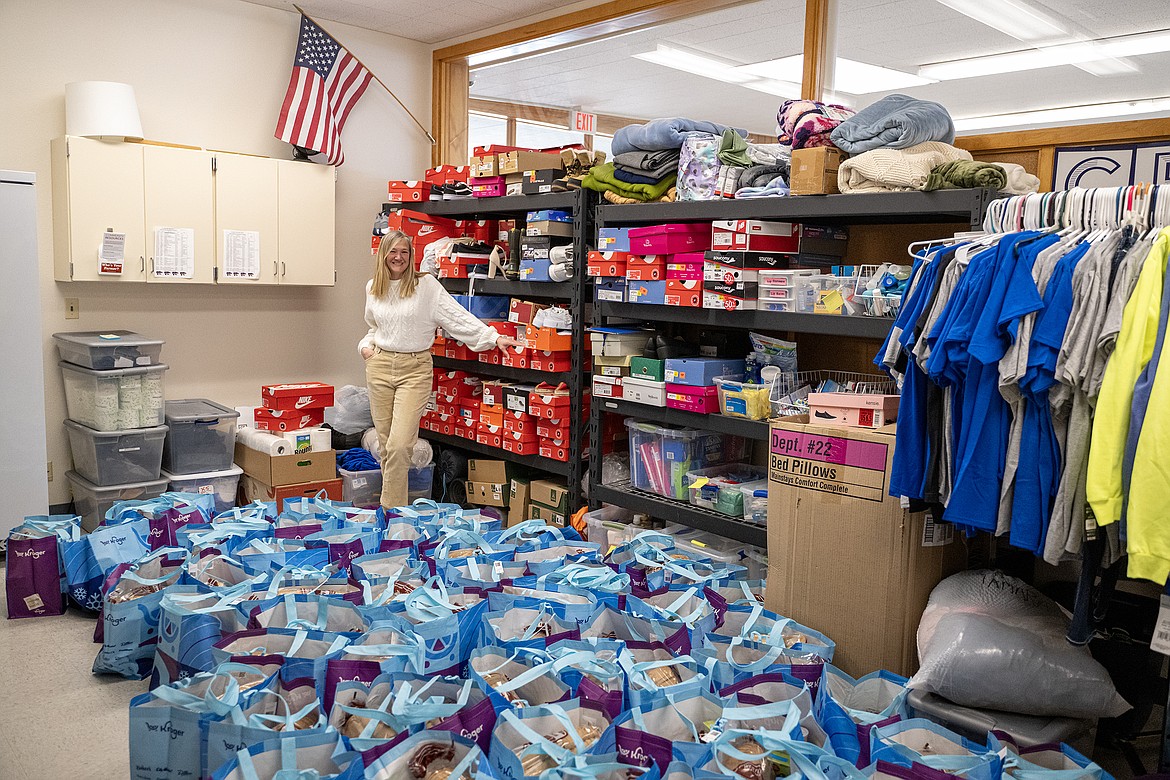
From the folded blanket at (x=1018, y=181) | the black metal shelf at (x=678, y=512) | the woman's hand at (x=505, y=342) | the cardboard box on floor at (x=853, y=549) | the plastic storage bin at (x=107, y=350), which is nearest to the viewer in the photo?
the cardboard box on floor at (x=853, y=549)

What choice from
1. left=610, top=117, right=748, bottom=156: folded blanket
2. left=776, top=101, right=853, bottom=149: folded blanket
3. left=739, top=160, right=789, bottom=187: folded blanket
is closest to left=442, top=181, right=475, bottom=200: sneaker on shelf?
left=610, top=117, right=748, bottom=156: folded blanket

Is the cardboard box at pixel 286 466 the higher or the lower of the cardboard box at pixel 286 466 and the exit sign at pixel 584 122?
the lower

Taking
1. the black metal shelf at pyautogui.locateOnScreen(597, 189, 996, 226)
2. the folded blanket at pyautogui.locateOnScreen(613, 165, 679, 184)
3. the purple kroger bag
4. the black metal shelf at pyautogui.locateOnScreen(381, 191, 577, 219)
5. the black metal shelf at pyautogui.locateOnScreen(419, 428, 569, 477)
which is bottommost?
the purple kroger bag

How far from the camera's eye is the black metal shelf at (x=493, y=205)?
15.5ft

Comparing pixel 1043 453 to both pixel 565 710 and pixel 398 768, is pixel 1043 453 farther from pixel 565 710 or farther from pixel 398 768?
pixel 398 768

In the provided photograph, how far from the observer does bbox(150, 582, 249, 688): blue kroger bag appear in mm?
2664

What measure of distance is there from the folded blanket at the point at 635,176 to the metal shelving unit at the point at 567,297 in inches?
9.7

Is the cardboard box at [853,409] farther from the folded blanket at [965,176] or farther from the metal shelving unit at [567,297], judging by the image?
the metal shelving unit at [567,297]

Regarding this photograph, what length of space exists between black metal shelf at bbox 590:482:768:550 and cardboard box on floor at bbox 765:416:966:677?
2.14 ft

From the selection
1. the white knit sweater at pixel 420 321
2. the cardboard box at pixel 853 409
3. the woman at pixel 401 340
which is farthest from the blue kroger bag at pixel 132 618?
the cardboard box at pixel 853 409

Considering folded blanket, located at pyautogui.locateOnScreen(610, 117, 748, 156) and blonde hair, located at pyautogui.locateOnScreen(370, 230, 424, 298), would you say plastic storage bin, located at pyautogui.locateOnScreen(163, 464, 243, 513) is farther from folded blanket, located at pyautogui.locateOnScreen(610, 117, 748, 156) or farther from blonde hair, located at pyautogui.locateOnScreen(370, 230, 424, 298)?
folded blanket, located at pyautogui.locateOnScreen(610, 117, 748, 156)

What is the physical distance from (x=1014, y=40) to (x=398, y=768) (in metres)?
3.40

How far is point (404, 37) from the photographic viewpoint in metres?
6.37

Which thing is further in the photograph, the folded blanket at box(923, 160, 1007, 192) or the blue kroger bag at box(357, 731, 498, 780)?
the folded blanket at box(923, 160, 1007, 192)
